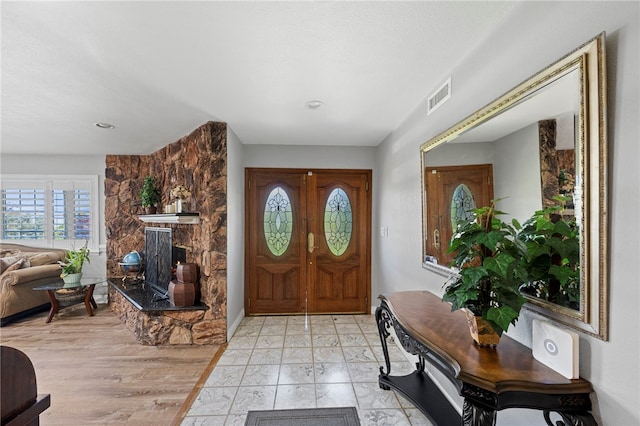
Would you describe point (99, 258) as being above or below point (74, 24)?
below

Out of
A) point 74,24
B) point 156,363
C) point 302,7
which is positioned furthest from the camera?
point 156,363

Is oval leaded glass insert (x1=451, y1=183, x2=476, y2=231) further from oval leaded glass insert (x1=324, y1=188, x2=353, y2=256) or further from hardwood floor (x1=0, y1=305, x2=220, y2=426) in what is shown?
hardwood floor (x1=0, y1=305, x2=220, y2=426)

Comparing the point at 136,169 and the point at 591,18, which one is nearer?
the point at 591,18

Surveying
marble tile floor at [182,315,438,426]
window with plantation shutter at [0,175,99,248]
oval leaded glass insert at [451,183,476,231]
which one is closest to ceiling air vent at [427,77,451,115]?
oval leaded glass insert at [451,183,476,231]

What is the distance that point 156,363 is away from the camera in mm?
2748

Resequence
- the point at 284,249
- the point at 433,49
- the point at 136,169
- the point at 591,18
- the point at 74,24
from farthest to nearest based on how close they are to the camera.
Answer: the point at 136,169
the point at 284,249
the point at 433,49
the point at 74,24
the point at 591,18

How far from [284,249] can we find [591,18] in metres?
3.59

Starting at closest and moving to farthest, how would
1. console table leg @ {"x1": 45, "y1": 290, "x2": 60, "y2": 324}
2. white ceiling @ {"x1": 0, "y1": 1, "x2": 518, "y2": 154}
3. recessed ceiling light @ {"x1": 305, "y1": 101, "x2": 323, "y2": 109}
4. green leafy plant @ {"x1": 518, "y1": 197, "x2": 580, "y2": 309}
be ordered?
green leafy plant @ {"x1": 518, "y1": 197, "x2": 580, "y2": 309}, white ceiling @ {"x1": 0, "y1": 1, "x2": 518, "y2": 154}, recessed ceiling light @ {"x1": 305, "y1": 101, "x2": 323, "y2": 109}, console table leg @ {"x1": 45, "y1": 290, "x2": 60, "y2": 324}

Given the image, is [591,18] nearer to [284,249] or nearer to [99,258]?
[284,249]

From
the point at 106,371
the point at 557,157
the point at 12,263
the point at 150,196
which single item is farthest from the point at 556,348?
the point at 12,263

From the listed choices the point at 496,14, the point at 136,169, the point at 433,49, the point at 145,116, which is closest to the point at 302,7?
the point at 433,49

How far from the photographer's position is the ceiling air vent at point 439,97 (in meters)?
2.07

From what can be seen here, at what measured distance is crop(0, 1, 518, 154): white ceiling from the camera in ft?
4.75

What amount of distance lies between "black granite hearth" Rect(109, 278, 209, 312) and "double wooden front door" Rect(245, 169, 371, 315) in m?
1.05
